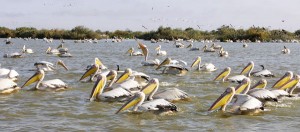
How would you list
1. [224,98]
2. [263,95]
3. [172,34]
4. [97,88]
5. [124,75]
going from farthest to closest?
[172,34] < [124,75] < [97,88] < [263,95] < [224,98]

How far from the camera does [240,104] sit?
734 cm

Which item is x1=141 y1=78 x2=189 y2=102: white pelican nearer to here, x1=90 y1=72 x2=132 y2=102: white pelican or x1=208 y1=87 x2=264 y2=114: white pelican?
x1=90 y1=72 x2=132 y2=102: white pelican

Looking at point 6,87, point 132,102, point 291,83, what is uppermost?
point 291,83

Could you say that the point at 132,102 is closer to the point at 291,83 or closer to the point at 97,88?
the point at 97,88

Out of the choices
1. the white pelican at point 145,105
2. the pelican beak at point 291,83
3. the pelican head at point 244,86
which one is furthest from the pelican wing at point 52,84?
the pelican beak at point 291,83

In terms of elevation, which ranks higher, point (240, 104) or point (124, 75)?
point (124, 75)

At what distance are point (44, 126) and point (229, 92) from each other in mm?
2869

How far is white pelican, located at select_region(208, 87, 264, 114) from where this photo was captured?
720 centimetres

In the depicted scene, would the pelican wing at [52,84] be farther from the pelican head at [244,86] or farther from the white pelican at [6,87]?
the pelican head at [244,86]

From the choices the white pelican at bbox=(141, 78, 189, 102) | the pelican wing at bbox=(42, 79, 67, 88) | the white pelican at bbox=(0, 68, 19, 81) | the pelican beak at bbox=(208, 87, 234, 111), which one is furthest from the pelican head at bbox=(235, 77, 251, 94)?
the white pelican at bbox=(0, 68, 19, 81)

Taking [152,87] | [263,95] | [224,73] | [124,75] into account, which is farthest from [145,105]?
[224,73]

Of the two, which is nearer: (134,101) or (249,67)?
(134,101)

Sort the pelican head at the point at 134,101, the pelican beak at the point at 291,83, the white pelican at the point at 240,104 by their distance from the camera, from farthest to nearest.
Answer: the pelican beak at the point at 291,83
the white pelican at the point at 240,104
the pelican head at the point at 134,101

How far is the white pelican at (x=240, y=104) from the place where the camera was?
23.6 ft
